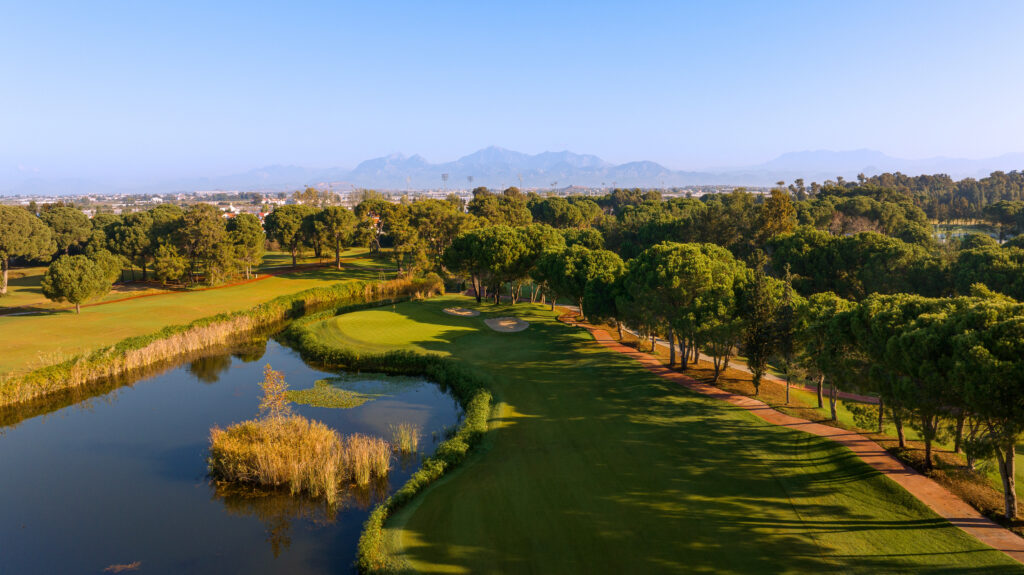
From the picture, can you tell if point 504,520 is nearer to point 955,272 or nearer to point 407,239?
point 955,272

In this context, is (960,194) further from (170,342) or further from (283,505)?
(170,342)

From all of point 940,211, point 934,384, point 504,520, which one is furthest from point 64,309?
point 940,211

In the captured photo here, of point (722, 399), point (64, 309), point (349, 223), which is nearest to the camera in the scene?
point (722, 399)

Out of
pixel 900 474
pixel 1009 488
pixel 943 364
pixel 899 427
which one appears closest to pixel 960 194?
pixel 899 427

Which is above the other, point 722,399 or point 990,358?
point 990,358

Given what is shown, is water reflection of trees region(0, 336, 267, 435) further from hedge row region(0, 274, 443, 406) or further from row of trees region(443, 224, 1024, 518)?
row of trees region(443, 224, 1024, 518)
